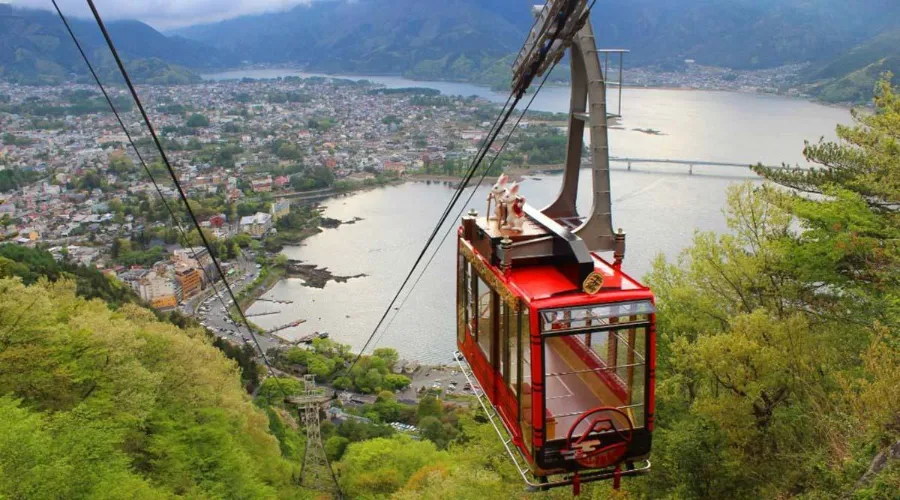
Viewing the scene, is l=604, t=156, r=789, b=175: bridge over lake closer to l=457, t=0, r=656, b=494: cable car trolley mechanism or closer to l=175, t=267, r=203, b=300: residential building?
l=175, t=267, r=203, b=300: residential building

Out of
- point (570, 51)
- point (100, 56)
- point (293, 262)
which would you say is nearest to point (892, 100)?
point (570, 51)

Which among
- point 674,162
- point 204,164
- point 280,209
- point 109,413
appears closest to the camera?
point 109,413

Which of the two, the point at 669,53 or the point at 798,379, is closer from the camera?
the point at 798,379

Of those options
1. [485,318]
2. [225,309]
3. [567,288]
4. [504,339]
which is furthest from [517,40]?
[567,288]

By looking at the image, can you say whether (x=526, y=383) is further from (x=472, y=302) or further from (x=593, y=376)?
(x=472, y=302)

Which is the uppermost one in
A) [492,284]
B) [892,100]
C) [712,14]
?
[712,14]

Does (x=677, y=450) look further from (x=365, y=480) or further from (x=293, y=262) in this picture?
(x=293, y=262)

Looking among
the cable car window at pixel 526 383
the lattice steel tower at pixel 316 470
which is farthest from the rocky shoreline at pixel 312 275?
the cable car window at pixel 526 383
